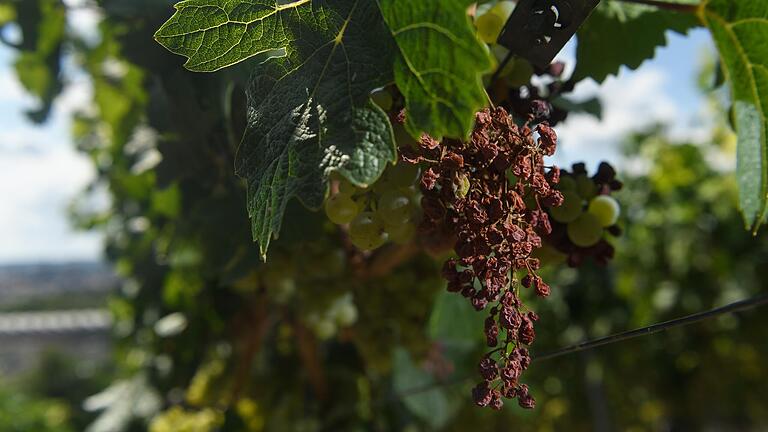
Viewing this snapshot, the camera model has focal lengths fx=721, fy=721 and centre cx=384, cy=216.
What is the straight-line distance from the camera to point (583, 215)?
58cm

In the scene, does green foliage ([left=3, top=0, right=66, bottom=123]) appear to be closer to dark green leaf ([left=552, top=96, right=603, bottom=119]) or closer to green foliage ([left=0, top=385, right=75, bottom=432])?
dark green leaf ([left=552, top=96, right=603, bottom=119])

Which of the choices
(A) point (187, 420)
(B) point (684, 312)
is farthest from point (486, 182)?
(B) point (684, 312)

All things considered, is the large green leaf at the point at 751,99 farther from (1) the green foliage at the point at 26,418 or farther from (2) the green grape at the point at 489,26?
(1) the green foliage at the point at 26,418

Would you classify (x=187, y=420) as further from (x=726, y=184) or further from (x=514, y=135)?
(x=726, y=184)

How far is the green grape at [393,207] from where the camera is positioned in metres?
0.53

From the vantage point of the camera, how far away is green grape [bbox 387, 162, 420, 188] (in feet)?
1.68

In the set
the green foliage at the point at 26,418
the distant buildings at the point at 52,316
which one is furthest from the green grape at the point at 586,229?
the distant buildings at the point at 52,316

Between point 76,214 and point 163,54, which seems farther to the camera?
point 76,214

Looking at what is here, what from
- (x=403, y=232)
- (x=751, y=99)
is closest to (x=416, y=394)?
(x=403, y=232)

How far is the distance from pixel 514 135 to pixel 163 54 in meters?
0.57

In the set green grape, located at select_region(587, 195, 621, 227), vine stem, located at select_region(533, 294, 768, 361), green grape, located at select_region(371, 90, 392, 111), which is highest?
green grape, located at select_region(371, 90, 392, 111)

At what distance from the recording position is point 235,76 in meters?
0.72

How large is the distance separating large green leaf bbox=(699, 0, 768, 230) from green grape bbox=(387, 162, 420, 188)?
0.23 metres

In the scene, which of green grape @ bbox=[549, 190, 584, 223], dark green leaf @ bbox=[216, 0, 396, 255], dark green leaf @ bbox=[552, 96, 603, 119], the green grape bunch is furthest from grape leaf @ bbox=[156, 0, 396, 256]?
dark green leaf @ bbox=[552, 96, 603, 119]
